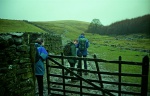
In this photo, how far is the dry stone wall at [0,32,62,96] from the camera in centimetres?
522

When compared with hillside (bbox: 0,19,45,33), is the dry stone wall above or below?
below

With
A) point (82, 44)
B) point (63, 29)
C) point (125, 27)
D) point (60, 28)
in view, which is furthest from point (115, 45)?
point (60, 28)

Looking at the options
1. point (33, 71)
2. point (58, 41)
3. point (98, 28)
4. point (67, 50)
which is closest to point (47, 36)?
point (58, 41)

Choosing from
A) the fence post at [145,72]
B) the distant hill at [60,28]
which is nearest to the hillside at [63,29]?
the distant hill at [60,28]

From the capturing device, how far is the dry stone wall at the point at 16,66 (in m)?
5.22

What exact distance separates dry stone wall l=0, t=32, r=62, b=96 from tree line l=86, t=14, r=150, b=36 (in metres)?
41.1

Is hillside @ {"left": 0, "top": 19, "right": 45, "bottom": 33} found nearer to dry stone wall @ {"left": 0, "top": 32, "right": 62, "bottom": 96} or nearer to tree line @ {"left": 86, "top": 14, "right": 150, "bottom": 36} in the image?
tree line @ {"left": 86, "top": 14, "right": 150, "bottom": 36}

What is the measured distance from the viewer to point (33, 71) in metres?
6.25

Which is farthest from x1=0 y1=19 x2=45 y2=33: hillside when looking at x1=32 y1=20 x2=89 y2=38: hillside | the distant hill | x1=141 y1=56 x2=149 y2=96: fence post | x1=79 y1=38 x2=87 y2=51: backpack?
x1=141 y1=56 x2=149 y2=96: fence post

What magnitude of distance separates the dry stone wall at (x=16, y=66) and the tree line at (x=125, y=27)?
4110 centimetres

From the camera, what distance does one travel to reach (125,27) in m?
66.6

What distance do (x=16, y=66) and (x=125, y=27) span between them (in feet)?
213

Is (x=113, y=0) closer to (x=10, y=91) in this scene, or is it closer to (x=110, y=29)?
(x=10, y=91)

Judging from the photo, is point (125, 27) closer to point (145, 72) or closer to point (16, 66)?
point (145, 72)
